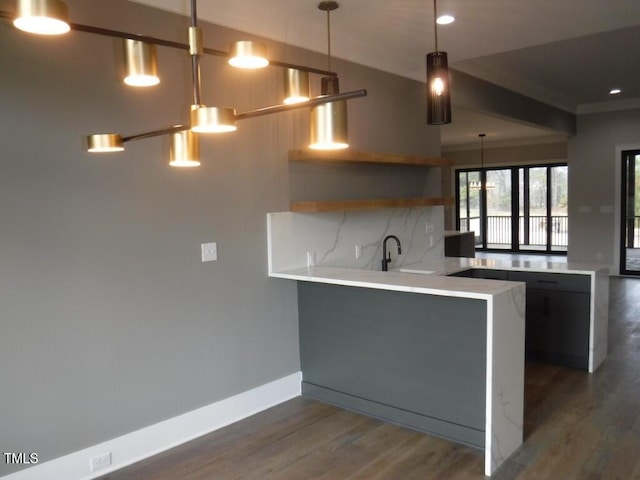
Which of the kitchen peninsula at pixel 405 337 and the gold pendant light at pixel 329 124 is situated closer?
the gold pendant light at pixel 329 124

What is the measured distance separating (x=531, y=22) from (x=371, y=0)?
123 cm

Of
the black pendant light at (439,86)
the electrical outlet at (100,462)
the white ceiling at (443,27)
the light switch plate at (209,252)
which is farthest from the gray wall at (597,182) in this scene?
the electrical outlet at (100,462)

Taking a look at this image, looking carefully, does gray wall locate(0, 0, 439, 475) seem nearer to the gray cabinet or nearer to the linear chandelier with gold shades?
the linear chandelier with gold shades

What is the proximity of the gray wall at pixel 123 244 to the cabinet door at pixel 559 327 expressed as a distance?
6.96ft

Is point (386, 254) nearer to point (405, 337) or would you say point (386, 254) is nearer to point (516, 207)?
point (405, 337)

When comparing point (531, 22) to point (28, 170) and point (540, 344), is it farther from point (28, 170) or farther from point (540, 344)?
point (28, 170)

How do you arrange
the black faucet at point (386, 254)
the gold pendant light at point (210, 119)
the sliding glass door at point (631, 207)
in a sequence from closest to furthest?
the gold pendant light at point (210, 119), the black faucet at point (386, 254), the sliding glass door at point (631, 207)

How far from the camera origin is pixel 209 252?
3293 mm

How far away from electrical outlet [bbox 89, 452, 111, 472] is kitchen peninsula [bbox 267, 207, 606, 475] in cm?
149

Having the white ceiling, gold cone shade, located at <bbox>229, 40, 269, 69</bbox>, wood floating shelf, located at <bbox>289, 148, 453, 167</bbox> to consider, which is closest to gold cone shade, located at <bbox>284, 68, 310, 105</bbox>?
gold cone shade, located at <bbox>229, 40, 269, 69</bbox>

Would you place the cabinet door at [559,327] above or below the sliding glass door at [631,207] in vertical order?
below

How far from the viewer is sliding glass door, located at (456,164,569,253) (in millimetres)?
12281

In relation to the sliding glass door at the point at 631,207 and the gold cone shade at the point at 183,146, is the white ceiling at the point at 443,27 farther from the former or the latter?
the sliding glass door at the point at 631,207

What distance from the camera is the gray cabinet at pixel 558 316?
4.20 metres
